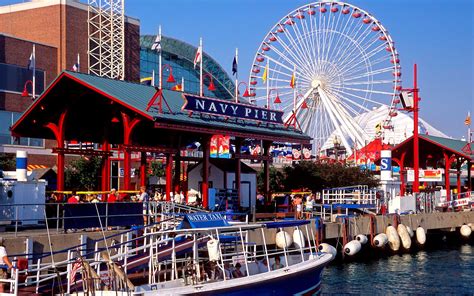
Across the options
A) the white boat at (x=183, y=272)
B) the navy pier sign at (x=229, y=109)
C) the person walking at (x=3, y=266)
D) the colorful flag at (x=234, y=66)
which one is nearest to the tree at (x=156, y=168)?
the colorful flag at (x=234, y=66)

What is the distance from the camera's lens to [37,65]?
3083 inches

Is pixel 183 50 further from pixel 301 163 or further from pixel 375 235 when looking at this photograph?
pixel 375 235

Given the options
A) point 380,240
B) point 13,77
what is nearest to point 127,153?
point 380,240

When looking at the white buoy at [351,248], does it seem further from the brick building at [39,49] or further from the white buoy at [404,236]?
the brick building at [39,49]

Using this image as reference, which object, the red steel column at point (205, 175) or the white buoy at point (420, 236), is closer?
the red steel column at point (205, 175)

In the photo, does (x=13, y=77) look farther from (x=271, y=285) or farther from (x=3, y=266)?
(x=271, y=285)

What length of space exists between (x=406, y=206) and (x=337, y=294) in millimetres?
20659

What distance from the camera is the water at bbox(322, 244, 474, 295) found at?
3134 centimetres

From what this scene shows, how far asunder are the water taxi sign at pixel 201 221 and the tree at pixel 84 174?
46.4m

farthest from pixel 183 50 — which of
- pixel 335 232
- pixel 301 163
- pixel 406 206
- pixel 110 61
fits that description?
pixel 335 232

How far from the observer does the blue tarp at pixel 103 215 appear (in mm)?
26266

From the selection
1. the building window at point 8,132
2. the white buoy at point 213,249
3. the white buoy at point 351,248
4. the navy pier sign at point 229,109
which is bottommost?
the white buoy at point 351,248

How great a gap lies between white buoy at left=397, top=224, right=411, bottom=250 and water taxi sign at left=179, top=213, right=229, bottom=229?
23.6 metres

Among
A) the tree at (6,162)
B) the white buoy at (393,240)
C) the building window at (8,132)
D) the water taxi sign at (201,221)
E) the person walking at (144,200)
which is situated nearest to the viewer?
the water taxi sign at (201,221)
